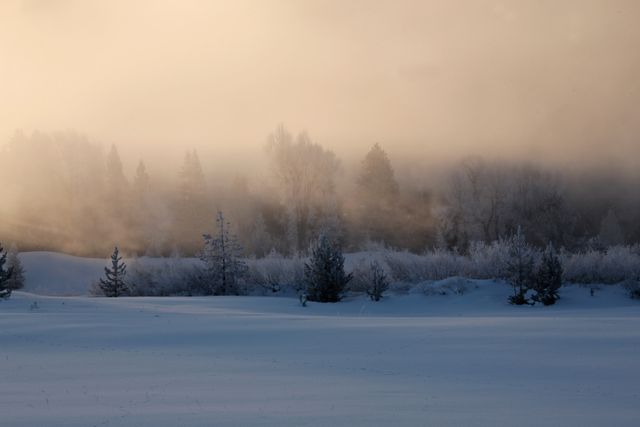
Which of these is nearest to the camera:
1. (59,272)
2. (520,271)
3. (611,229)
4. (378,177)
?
(520,271)

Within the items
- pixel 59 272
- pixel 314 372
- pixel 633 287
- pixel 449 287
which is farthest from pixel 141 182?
pixel 314 372

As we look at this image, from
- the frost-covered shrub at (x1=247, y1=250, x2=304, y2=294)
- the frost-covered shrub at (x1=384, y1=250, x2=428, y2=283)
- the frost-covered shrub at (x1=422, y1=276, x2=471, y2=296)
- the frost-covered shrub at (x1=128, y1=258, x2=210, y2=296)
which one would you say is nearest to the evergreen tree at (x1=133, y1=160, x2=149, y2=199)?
the frost-covered shrub at (x1=128, y1=258, x2=210, y2=296)

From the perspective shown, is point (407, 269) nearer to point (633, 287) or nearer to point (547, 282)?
point (547, 282)

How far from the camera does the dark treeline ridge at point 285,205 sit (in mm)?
61406

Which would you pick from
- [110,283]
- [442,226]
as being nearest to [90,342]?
[110,283]

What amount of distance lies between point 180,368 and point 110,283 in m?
34.6

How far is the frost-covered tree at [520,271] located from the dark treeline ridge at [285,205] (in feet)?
75.8

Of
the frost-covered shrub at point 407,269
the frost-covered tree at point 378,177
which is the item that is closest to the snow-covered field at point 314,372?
the frost-covered shrub at point 407,269

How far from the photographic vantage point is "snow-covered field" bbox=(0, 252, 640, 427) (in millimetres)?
8828

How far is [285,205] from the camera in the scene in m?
63.7

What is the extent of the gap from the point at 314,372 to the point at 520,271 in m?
24.4

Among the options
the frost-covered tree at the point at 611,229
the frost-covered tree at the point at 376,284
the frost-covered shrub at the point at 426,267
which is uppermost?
the frost-covered tree at the point at 611,229

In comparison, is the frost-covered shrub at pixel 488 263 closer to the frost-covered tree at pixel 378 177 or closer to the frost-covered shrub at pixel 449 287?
the frost-covered shrub at pixel 449 287

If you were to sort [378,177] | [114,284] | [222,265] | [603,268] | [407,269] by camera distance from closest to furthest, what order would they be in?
[603,268] → [407,269] → [222,265] → [114,284] → [378,177]
